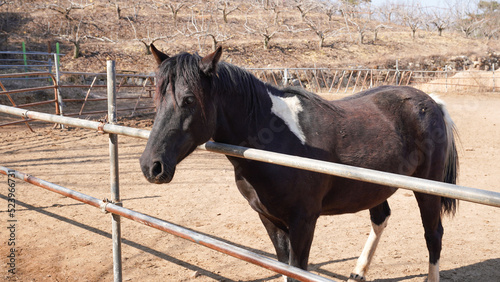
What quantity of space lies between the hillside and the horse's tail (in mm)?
18052

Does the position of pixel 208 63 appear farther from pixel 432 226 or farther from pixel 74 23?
pixel 74 23

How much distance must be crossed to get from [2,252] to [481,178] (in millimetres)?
6485

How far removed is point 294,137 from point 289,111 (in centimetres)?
19

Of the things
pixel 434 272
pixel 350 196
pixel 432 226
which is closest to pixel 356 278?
pixel 434 272

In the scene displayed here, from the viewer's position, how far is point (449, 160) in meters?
3.35

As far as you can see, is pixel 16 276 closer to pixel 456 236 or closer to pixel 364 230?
pixel 364 230

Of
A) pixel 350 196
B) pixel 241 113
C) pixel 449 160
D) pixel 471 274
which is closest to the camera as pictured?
pixel 241 113

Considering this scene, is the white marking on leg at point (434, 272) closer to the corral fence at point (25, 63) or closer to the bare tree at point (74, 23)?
the corral fence at point (25, 63)

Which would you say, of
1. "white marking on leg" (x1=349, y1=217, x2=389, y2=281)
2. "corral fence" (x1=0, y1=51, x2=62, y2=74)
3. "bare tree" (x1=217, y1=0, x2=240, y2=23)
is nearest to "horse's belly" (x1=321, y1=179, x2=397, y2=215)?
"white marking on leg" (x1=349, y1=217, x2=389, y2=281)

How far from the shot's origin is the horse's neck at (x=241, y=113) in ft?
6.98

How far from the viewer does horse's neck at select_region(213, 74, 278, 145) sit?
2127 millimetres

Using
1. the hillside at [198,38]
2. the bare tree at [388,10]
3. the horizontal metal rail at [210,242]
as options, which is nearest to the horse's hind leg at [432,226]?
the horizontal metal rail at [210,242]

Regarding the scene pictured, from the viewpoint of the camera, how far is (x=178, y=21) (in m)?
28.7

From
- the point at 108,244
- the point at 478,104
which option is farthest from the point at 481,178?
the point at 478,104
